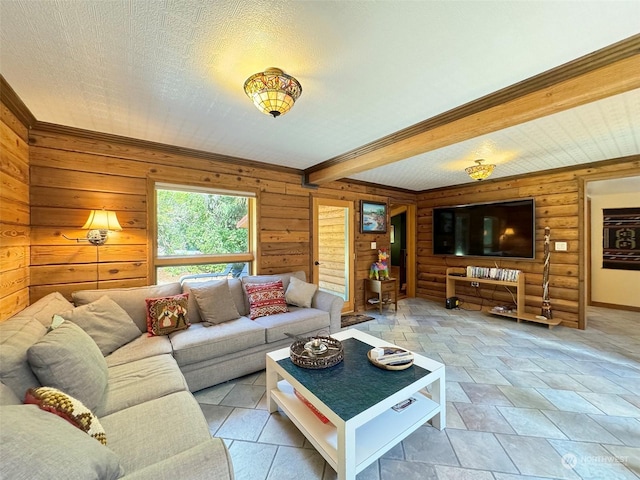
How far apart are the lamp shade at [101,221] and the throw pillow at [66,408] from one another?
1.80 m

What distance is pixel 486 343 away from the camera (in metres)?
3.27

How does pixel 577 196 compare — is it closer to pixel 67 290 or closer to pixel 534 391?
pixel 534 391

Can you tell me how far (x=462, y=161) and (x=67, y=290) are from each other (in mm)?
4776

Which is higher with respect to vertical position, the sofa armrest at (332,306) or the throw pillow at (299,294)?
the throw pillow at (299,294)

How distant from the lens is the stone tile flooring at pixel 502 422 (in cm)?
149

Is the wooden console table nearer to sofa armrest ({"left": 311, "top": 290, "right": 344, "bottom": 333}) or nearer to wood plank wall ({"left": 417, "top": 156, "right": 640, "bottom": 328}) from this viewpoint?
wood plank wall ({"left": 417, "top": 156, "right": 640, "bottom": 328})

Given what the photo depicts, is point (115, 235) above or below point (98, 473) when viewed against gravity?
above

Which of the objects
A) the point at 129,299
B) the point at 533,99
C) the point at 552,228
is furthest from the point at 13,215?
the point at 552,228

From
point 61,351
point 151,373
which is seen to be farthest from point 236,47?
point 151,373

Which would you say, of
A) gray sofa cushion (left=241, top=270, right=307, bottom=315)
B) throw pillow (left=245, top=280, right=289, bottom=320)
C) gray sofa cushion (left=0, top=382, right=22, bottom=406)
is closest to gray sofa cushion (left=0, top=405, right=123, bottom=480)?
gray sofa cushion (left=0, top=382, right=22, bottom=406)

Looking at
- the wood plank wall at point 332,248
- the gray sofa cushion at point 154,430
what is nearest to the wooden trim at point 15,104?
the gray sofa cushion at point 154,430

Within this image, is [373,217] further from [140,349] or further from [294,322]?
[140,349]

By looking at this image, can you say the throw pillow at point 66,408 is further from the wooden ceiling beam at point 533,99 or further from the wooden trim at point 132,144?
the wooden ceiling beam at point 533,99

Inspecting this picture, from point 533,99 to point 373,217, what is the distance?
330cm
